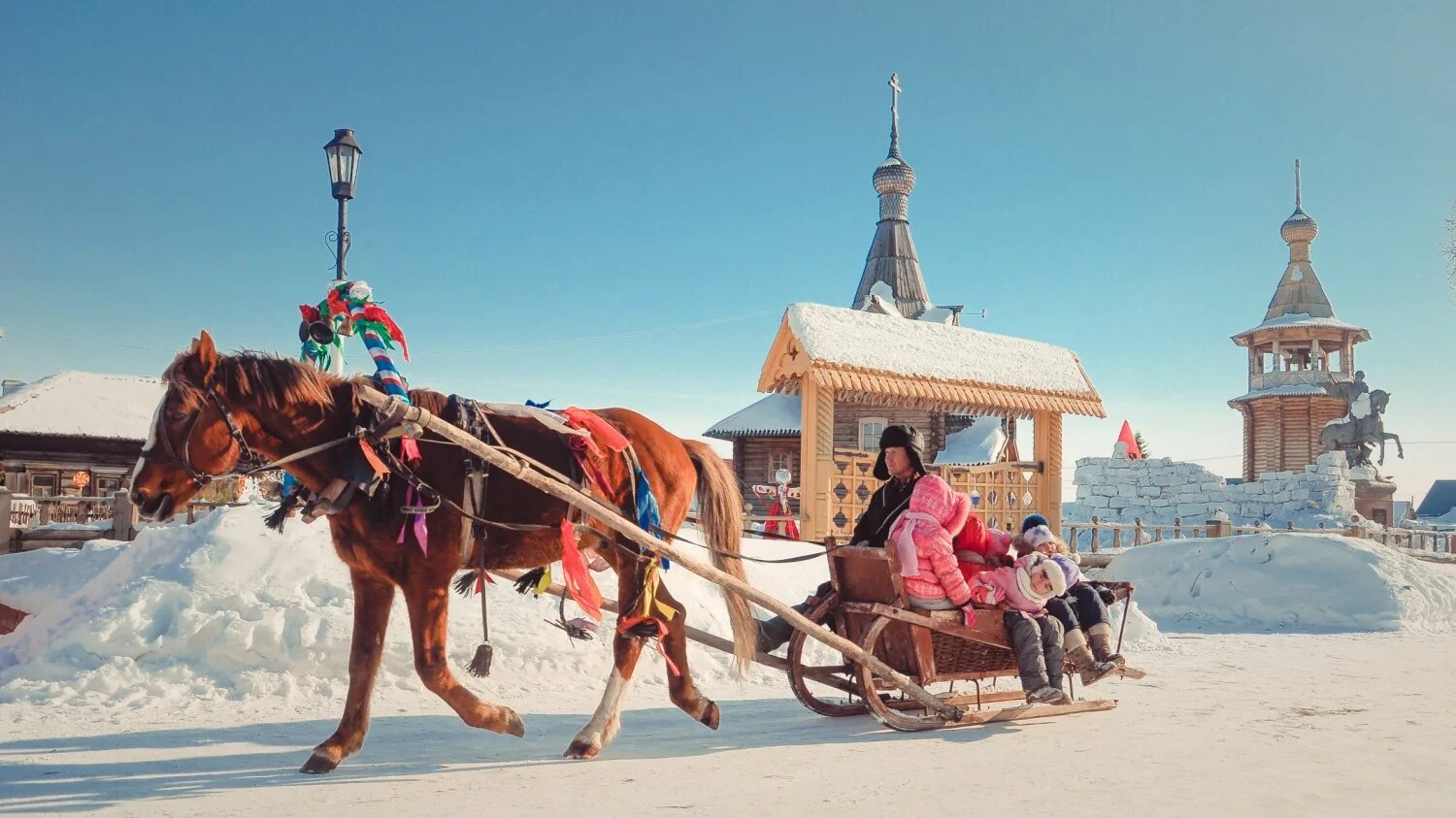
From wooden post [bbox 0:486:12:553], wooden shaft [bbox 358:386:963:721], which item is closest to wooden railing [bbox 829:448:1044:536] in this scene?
wooden shaft [bbox 358:386:963:721]

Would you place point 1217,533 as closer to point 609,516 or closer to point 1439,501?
point 609,516

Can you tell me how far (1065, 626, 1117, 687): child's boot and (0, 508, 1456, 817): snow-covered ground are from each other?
0.29 metres

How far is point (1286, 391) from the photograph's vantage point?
34.8 m

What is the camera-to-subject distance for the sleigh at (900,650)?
5.40 m

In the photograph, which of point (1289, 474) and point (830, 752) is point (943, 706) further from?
point (1289, 474)

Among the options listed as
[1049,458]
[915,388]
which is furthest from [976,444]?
[915,388]

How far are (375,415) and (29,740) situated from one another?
271cm

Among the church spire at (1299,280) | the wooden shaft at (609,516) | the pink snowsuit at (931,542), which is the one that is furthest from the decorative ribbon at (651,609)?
the church spire at (1299,280)

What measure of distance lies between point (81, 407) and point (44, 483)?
2.55 m

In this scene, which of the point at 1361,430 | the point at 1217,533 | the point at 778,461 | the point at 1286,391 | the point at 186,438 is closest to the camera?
the point at 186,438

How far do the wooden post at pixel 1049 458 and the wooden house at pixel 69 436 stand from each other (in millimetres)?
20085

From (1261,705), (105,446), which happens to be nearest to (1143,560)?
(1261,705)

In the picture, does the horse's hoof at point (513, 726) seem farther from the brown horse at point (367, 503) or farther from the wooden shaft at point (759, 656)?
the wooden shaft at point (759, 656)

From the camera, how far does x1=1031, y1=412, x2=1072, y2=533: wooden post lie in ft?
46.9
